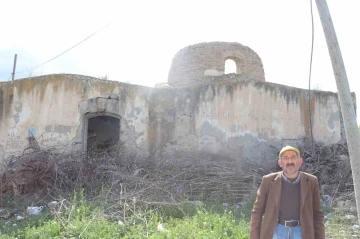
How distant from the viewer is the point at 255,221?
11.2ft

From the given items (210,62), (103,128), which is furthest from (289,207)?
(210,62)

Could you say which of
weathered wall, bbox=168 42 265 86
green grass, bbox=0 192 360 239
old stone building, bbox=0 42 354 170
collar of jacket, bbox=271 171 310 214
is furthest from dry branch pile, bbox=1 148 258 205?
weathered wall, bbox=168 42 265 86

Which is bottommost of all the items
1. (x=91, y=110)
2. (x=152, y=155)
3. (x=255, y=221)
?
(x=255, y=221)

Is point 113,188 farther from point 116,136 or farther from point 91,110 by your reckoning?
point 116,136

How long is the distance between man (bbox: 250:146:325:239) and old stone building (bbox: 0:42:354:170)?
20.3ft

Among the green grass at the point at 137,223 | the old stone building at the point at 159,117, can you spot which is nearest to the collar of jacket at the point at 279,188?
the green grass at the point at 137,223

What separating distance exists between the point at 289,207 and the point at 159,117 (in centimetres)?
702

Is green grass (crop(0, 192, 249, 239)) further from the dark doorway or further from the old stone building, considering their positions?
the dark doorway

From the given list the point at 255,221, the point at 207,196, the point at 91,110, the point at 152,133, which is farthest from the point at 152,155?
the point at 255,221

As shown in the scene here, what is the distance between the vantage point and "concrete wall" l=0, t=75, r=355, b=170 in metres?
9.68

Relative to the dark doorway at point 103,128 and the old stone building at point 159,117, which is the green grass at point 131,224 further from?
the dark doorway at point 103,128

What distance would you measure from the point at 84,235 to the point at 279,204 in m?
2.89

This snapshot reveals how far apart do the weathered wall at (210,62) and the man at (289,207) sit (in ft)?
35.9

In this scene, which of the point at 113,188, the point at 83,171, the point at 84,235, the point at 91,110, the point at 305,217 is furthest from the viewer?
the point at 91,110
